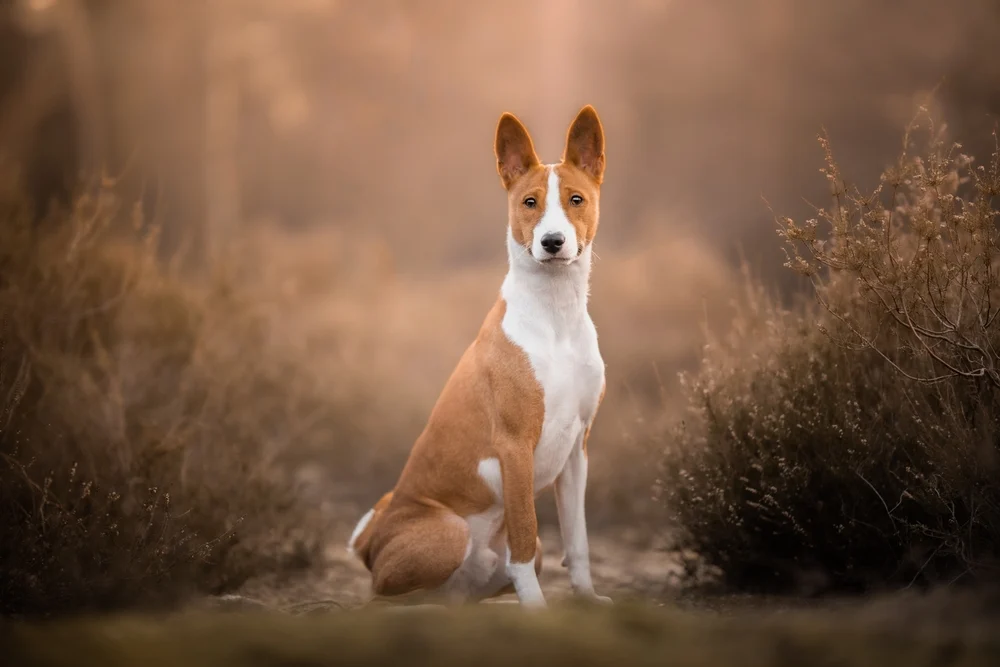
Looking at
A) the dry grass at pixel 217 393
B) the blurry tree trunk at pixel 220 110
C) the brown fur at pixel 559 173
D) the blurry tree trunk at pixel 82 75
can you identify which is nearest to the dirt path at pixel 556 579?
the dry grass at pixel 217 393

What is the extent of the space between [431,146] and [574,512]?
10.8 meters

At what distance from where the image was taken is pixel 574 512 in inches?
165

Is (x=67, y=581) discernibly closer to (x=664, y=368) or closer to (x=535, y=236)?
(x=535, y=236)

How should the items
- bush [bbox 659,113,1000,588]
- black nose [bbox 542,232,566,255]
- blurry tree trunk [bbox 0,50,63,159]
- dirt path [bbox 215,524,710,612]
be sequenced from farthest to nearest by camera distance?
1. blurry tree trunk [bbox 0,50,63,159]
2. dirt path [bbox 215,524,710,612]
3. black nose [bbox 542,232,566,255]
4. bush [bbox 659,113,1000,588]

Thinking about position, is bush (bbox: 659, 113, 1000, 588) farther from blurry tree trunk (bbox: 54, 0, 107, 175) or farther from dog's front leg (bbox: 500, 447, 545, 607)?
blurry tree trunk (bbox: 54, 0, 107, 175)

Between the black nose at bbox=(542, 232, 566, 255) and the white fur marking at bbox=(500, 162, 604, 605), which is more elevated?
the black nose at bbox=(542, 232, 566, 255)

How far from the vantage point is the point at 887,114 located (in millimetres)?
8594

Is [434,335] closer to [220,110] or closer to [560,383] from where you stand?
[220,110]

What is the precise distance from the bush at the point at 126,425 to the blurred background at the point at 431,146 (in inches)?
17.3

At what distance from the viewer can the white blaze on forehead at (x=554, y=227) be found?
→ 3840 mm

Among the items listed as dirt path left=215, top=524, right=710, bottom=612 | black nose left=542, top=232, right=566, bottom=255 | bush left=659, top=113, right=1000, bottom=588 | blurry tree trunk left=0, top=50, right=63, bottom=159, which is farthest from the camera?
blurry tree trunk left=0, top=50, right=63, bottom=159

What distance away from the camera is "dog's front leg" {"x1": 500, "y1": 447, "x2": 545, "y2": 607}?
12.5 ft

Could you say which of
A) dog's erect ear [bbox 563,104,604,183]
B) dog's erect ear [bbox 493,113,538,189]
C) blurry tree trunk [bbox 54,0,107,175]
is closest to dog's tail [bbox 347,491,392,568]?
dog's erect ear [bbox 493,113,538,189]

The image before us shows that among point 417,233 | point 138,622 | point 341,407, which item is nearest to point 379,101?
point 417,233
